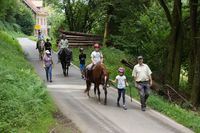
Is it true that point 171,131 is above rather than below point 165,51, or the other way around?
below

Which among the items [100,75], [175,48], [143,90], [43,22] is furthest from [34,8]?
[143,90]

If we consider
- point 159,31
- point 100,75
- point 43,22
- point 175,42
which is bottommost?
point 100,75

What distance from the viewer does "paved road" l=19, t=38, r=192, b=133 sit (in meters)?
16.4

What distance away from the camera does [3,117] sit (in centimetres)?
1381

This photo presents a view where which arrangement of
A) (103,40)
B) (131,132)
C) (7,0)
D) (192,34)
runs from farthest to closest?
(7,0) → (103,40) → (192,34) → (131,132)

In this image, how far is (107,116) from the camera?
18.0m

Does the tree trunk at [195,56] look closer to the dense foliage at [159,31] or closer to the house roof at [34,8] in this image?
the dense foliage at [159,31]

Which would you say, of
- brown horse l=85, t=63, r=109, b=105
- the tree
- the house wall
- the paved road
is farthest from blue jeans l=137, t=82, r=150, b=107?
the house wall

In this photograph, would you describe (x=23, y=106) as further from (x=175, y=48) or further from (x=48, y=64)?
(x=175, y=48)

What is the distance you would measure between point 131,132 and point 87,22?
36958 millimetres

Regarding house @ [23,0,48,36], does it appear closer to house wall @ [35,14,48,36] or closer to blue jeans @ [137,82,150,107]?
house wall @ [35,14,48,36]

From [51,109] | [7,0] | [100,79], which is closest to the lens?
[51,109]

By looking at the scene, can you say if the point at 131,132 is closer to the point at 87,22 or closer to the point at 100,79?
the point at 100,79

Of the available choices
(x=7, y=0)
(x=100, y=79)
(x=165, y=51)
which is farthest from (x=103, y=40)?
(x=100, y=79)
